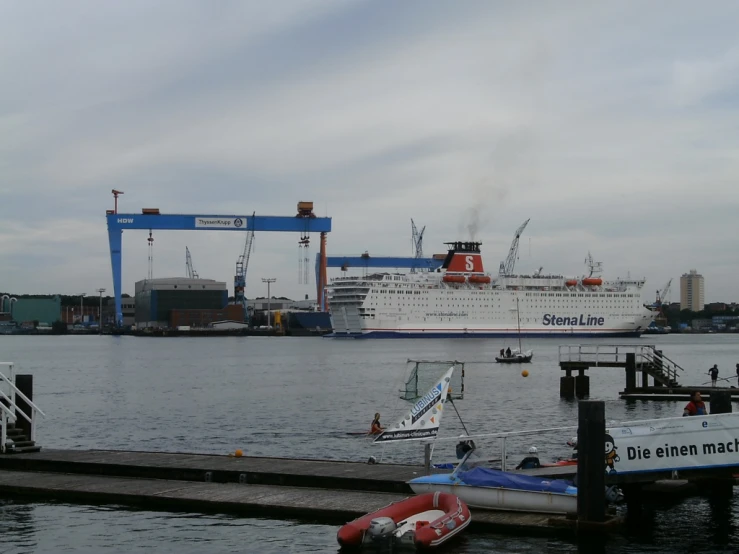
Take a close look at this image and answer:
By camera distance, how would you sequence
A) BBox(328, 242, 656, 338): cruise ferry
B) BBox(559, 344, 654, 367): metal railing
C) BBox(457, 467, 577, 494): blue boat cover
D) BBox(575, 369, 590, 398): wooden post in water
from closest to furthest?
BBox(457, 467, 577, 494): blue boat cover → BBox(559, 344, 654, 367): metal railing → BBox(575, 369, 590, 398): wooden post in water → BBox(328, 242, 656, 338): cruise ferry

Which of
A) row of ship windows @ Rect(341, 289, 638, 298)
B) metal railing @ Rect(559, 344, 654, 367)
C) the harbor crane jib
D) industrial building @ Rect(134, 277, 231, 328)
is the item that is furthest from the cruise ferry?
metal railing @ Rect(559, 344, 654, 367)

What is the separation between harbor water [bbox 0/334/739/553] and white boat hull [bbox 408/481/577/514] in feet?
1.76

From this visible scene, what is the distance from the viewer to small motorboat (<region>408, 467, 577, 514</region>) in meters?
11.6

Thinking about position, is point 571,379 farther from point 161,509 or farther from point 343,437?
point 161,509

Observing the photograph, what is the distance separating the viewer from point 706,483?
13.9 metres

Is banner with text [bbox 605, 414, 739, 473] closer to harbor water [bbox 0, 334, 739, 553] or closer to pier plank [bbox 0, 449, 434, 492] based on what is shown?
harbor water [bbox 0, 334, 739, 553]

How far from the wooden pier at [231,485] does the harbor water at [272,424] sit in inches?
7.6

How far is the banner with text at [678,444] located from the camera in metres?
11.9

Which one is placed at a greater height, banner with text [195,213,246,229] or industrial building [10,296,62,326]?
banner with text [195,213,246,229]

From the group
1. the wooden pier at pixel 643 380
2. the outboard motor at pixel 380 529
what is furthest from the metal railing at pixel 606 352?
the outboard motor at pixel 380 529

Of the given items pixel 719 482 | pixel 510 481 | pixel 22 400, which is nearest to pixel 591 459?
pixel 510 481

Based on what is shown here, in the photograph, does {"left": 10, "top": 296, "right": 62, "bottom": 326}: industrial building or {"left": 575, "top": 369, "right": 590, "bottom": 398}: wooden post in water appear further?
{"left": 10, "top": 296, "right": 62, "bottom": 326}: industrial building

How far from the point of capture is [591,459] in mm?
10844

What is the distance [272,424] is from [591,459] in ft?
55.8
